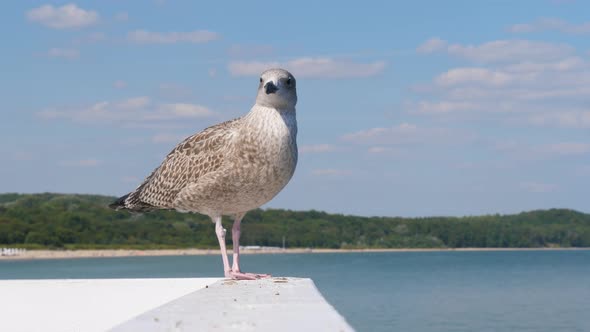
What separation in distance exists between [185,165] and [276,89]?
160 cm

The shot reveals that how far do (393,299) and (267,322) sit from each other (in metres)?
69.0

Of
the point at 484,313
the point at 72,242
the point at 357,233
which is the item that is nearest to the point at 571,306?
the point at 484,313

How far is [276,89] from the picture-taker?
860cm

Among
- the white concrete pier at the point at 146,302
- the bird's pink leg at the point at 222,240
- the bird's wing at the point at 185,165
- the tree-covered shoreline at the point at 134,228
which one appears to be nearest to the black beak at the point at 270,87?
the bird's wing at the point at 185,165

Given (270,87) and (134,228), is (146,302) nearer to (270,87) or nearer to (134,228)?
(270,87)

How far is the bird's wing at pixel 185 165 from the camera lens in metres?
9.24

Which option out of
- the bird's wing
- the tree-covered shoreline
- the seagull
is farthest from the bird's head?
the tree-covered shoreline

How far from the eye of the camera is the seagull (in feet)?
28.6

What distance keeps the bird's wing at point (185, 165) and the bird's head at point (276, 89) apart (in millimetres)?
630

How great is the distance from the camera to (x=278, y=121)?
873 centimetres

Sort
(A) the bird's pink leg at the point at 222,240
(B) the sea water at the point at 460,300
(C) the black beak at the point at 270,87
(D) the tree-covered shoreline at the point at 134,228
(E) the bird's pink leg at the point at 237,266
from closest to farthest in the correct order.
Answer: (C) the black beak at the point at 270,87 < (E) the bird's pink leg at the point at 237,266 < (A) the bird's pink leg at the point at 222,240 < (B) the sea water at the point at 460,300 < (D) the tree-covered shoreline at the point at 134,228

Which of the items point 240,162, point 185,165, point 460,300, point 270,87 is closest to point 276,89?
point 270,87

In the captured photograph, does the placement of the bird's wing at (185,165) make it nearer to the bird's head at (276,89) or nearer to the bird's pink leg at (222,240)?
the bird's pink leg at (222,240)

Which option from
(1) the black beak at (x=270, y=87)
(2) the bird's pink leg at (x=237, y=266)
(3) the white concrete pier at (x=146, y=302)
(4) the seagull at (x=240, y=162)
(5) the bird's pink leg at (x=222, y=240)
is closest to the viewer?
(3) the white concrete pier at (x=146, y=302)
